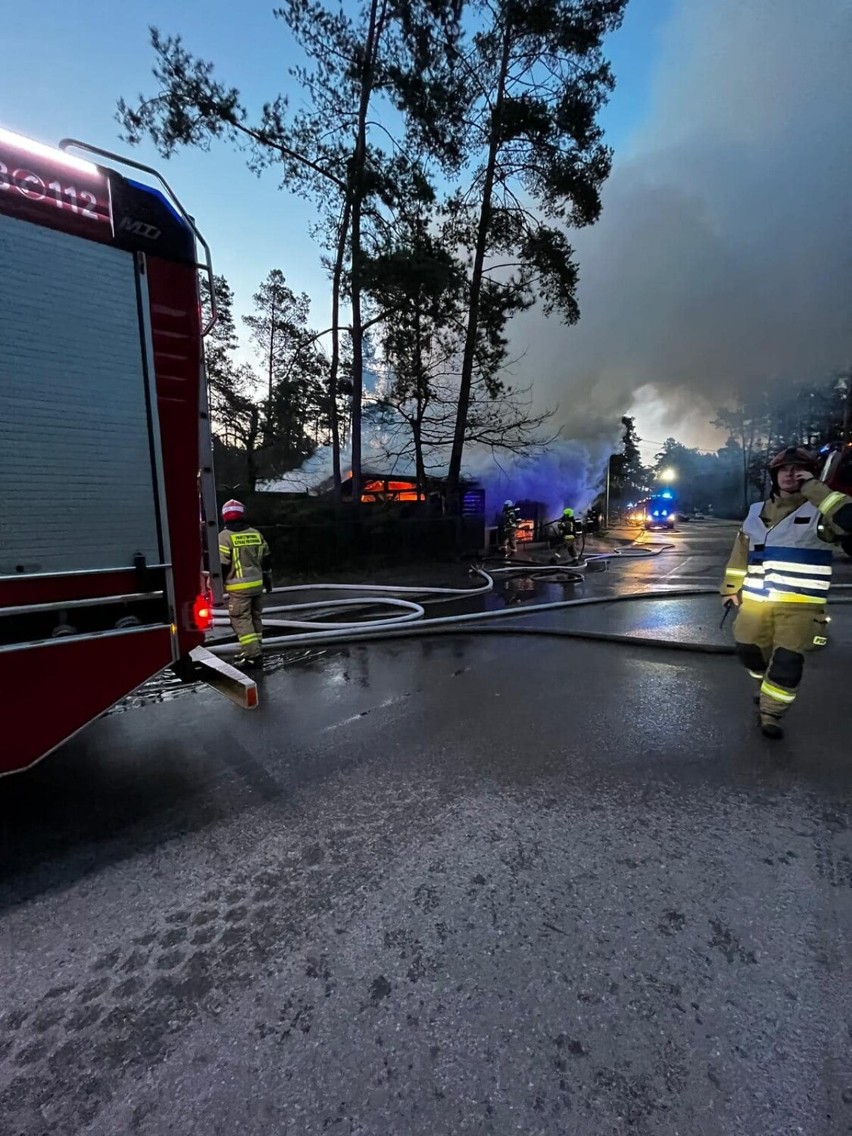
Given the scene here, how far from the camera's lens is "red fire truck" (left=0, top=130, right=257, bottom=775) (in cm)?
215

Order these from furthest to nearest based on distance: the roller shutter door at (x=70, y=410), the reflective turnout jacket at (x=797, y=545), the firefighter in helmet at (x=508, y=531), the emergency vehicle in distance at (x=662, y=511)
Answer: the emergency vehicle in distance at (x=662, y=511) → the firefighter in helmet at (x=508, y=531) → the reflective turnout jacket at (x=797, y=545) → the roller shutter door at (x=70, y=410)

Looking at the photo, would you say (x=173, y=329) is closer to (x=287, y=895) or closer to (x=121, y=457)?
(x=121, y=457)

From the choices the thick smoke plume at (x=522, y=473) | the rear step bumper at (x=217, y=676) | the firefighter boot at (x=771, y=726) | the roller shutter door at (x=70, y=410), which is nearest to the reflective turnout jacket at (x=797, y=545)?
the firefighter boot at (x=771, y=726)

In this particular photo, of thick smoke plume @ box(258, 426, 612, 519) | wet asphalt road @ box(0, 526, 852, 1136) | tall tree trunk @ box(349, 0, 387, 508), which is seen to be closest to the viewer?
wet asphalt road @ box(0, 526, 852, 1136)

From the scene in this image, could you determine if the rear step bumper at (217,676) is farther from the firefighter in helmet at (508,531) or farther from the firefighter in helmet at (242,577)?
the firefighter in helmet at (508,531)

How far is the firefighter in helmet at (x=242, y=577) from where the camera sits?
500 cm

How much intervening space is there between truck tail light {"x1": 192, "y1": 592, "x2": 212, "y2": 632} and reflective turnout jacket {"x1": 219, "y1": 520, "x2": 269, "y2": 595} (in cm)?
204

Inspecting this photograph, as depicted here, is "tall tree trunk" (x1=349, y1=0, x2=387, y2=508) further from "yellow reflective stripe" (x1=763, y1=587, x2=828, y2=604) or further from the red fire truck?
"yellow reflective stripe" (x1=763, y1=587, x2=828, y2=604)

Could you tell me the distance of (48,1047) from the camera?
1470 mm

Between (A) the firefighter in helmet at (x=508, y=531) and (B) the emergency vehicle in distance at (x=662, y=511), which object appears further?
(B) the emergency vehicle in distance at (x=662, y=511)

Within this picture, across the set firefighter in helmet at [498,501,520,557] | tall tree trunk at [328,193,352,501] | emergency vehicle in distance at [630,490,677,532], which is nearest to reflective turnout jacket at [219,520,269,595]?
tall tree trunk at [328,193,352,501]

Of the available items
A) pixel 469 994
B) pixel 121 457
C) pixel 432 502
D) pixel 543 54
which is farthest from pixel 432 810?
pixel 543 54

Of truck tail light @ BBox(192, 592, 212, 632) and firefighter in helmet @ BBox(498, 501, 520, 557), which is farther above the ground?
truck tail light @ BBox(192, 592, 212, 632)

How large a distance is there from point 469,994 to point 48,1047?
3.87ft
